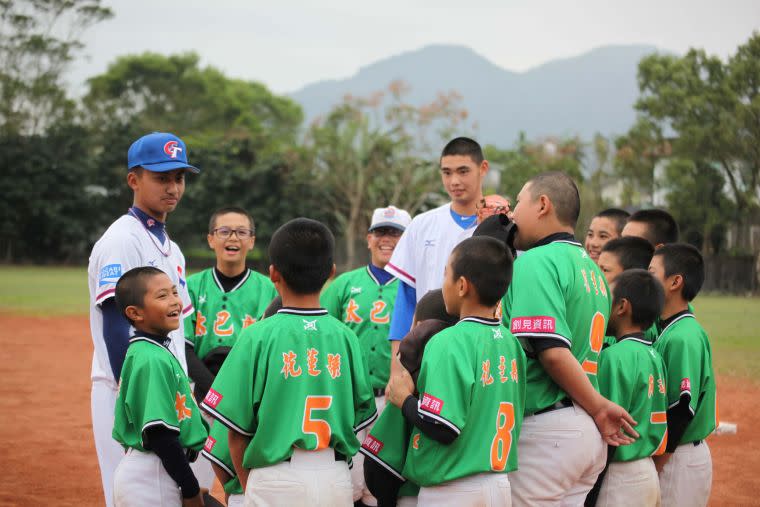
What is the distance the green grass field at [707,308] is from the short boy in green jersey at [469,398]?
1186 centimetres

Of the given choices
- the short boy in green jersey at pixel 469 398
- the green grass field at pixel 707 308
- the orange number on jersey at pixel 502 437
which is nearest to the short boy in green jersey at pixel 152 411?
the short boy in green jersey at pixel 469 398

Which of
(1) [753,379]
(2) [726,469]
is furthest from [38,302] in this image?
(2) [726,469]

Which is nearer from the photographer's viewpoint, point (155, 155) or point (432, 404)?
point (432, 404)

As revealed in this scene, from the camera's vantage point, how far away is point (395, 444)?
3428 millimetres

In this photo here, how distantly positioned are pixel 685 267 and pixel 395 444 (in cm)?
208

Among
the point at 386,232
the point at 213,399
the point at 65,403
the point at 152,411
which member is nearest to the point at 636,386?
the point at 213,399

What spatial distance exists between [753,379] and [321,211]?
29.1 meters

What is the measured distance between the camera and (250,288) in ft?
19.5

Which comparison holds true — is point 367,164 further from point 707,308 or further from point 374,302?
point 374,302

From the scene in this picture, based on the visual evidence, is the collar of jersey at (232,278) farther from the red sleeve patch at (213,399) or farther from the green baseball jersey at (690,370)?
the green baseball jersey at (690,370)

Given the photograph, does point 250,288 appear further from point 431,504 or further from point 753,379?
point 753,379

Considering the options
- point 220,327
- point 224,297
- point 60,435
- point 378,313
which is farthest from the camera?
point 60,435

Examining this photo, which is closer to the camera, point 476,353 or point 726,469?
point 476,353

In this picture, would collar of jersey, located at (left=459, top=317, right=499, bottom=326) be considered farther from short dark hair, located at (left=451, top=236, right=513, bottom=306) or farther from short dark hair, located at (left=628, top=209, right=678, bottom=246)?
short dark hair, located at (left=628, top=209, right=678, bottom=246)
